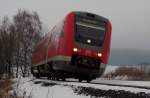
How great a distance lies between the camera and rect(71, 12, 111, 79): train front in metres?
17.1

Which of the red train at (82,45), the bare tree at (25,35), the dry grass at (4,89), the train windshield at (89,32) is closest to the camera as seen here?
the dry grass at (4,89)

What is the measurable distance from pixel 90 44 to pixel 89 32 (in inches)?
22.2

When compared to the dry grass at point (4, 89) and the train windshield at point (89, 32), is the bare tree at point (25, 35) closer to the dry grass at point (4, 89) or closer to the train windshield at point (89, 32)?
the dry grass at point (4, 89)

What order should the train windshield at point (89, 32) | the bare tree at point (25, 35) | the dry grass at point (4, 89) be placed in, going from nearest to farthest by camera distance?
the dry grass at point (4, 89) < the train windshield at point (89, 32) < the bare tree at point (25, 35)

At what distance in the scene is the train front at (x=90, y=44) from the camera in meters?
17.1

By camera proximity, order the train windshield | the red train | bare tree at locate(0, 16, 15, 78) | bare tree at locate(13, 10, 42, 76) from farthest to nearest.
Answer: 1. bare tree at locate(13, 10, 42, 76)
2. bare tree at locate(0, 16, 15, 78)
3. the train windshield
4. the red train

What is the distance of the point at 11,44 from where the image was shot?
48969 millimetres

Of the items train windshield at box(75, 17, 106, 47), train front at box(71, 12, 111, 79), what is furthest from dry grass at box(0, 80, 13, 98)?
train windshield at box(75, 17, 106, 47)

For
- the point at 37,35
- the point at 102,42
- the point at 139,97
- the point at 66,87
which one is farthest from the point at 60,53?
the point at 37,35

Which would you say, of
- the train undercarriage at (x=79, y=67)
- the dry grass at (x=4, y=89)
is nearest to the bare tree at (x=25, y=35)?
the dry grass at (x=4, y=89)

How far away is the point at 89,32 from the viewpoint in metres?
17.4

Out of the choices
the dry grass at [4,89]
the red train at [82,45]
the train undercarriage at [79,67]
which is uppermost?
the red train at [82,45]

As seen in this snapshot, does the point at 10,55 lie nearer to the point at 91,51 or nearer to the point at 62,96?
the point at 91,51

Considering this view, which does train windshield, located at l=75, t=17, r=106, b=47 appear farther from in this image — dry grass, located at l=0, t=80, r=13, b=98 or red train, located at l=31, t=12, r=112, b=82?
dry grass, located at l=0, t=80, r=13, b=98
